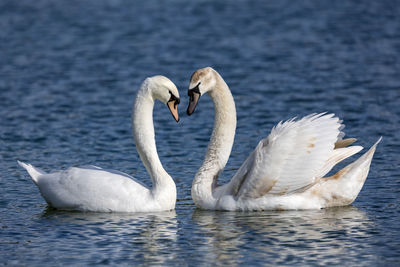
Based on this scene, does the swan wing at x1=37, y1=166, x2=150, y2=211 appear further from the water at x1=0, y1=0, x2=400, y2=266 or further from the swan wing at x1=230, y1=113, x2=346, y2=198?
the swan wing at x1=230, y1=113, x2=346, y2=198

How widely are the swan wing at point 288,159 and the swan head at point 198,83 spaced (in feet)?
3.57

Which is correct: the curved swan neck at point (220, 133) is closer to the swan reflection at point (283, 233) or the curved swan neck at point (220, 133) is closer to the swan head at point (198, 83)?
the swan head at point (198, 83)

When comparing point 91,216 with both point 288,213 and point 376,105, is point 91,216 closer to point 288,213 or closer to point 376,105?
point 288,213

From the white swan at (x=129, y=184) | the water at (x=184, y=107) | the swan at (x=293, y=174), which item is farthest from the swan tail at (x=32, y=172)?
the swan at (x=293, y=174)

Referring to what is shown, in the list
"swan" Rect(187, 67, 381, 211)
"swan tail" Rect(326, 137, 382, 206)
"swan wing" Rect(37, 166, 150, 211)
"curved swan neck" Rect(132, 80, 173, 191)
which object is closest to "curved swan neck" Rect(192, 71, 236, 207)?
"swan" Rect(187, 67, 381, 211)

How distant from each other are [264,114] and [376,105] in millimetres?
2067

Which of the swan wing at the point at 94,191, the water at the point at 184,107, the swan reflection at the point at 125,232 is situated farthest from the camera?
the swan wing at the point at 94,191

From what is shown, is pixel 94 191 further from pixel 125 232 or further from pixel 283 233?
pixel 283 233

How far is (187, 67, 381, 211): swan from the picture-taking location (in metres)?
9.66

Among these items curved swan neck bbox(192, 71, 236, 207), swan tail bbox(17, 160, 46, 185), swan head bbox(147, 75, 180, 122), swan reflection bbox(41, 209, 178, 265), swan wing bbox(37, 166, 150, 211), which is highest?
swan head bbox(147, 75, 180, 122)

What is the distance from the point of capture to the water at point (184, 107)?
8641mm

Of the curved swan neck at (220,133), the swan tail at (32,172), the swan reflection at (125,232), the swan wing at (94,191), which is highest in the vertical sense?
the curved swan neck at (220,133)

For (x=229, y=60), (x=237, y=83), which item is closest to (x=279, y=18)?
(x=229, y=60)

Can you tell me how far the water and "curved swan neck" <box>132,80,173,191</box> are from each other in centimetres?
47
